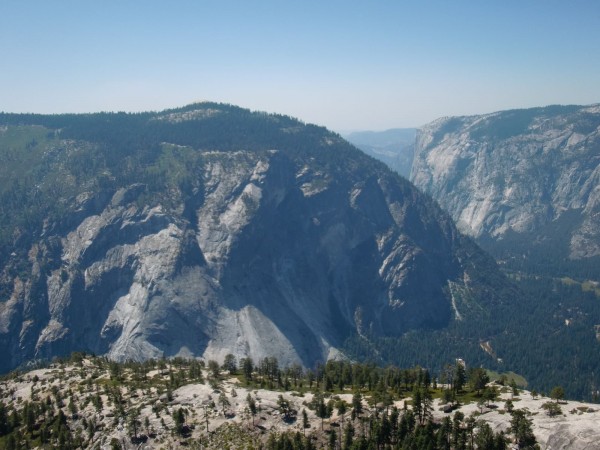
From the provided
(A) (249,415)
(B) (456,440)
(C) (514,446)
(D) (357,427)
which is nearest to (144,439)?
(A) (249,415)

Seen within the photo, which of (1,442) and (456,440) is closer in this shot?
(456,440)

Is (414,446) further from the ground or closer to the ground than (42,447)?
further from the ground

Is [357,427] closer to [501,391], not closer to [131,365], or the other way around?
[501,391]

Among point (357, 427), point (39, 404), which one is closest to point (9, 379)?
point (39, 404)

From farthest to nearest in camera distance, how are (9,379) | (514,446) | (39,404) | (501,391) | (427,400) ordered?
(9,379) < (39,404) < (501,391) < (427,400) < (514,446)

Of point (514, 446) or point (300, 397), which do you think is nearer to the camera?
point (514, 446)

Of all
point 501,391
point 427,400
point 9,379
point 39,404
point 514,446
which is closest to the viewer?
point 514,446

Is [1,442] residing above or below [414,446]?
below

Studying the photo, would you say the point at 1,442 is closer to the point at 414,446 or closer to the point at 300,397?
the point at 300,397

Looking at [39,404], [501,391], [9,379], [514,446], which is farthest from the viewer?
[9,379]
